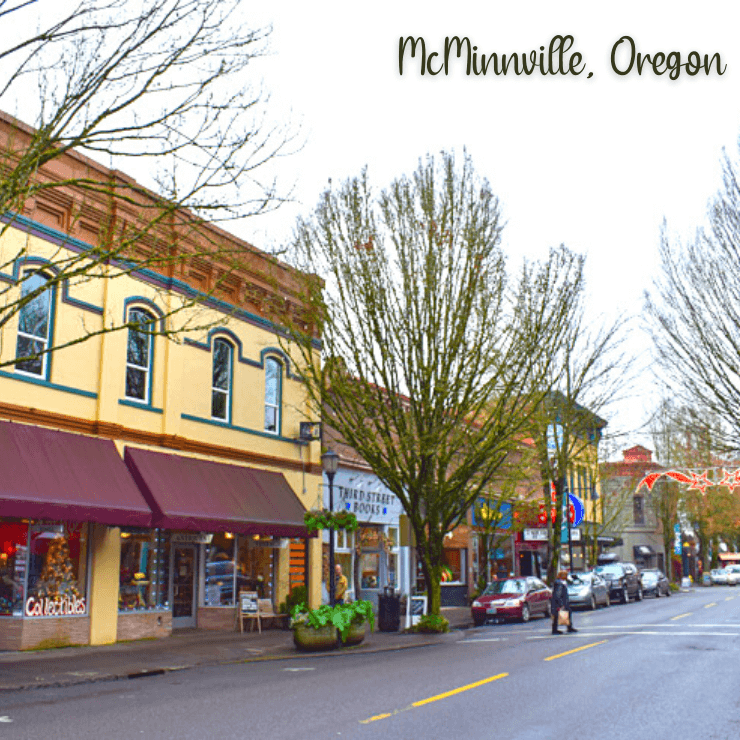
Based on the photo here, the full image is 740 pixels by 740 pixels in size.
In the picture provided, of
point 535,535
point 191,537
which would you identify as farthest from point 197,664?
point 535,535

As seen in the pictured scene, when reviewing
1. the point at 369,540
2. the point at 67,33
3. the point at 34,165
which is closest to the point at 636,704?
the point at 34,165

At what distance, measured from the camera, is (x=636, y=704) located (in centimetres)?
1005

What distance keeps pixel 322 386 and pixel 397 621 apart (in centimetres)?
652

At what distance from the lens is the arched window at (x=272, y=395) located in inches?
948

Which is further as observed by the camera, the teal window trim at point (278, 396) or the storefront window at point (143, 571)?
the teal window trim at point (278, 396)

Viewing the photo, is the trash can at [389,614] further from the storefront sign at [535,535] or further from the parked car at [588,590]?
the storefront sign at [535,535]

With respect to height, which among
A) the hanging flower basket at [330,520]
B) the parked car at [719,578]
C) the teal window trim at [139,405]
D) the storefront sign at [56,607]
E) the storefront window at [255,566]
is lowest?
the parked car at [719,578]

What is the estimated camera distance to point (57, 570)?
17.2 meters

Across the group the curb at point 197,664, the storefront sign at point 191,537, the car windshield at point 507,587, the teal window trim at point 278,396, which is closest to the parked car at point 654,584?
the car windshield at point 507,587

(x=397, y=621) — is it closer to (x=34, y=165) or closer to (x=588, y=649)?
(x=588, y=649)

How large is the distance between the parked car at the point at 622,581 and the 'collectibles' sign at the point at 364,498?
12.2 m

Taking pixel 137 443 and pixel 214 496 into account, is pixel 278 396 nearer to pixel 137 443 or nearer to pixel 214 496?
pixel 214 496

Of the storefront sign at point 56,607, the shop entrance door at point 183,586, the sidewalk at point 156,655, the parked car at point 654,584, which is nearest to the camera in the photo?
the sidewalk at point 156,655

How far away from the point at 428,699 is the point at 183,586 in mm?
11769
